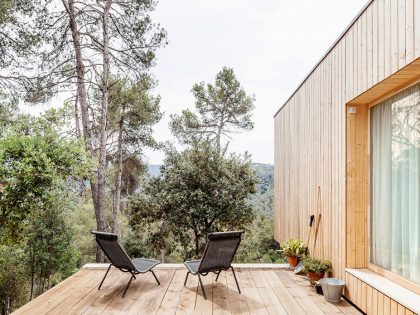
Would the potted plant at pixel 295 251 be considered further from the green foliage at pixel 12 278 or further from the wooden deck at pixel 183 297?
the green foliage at pixel 12 278

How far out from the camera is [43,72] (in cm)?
923

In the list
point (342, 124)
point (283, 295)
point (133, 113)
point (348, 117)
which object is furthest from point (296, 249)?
point (133, 113)

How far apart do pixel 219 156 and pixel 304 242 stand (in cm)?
506

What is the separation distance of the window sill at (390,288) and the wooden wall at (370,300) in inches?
1.7

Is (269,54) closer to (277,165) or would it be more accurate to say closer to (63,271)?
(277,165)

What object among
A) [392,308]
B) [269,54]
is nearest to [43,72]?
[269,54]

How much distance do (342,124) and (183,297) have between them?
2868 millimetres

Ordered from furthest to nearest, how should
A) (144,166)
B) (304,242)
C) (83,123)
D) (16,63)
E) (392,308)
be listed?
(144,166) < (83,123) < (16,63) < (304,242) < (392,308)

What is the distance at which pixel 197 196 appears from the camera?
31.5 feet

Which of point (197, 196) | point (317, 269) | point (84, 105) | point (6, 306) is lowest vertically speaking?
point (6, 306)

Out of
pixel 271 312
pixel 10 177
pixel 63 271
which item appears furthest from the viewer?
pixel 63 271

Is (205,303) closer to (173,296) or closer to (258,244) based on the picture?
(173,296)

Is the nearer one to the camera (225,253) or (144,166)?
(225,253)

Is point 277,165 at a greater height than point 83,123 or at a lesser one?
lesser
